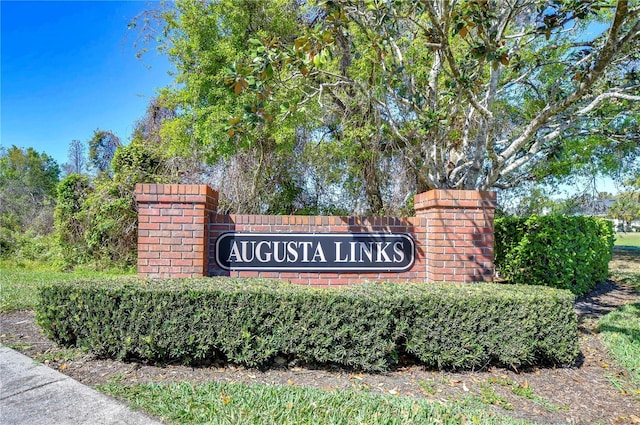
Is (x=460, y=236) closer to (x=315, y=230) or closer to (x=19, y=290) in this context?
(x=315, y=230)

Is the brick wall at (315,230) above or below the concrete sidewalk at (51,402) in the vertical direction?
above

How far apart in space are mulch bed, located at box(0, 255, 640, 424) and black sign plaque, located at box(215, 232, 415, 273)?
1.42m

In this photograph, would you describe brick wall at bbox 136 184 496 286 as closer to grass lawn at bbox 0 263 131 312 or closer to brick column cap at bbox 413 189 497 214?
brick column cap at bbox 413 189 497 214

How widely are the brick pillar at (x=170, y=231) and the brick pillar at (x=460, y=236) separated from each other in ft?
9.29

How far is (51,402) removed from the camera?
102 inches

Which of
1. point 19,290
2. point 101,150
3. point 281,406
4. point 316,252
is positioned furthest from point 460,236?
point 101,150

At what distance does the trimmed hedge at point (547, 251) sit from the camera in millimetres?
6082

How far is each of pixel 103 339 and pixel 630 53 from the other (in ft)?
24.9

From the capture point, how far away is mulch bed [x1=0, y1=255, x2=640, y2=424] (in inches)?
116

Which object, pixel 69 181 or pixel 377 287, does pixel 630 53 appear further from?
pixel 69 181

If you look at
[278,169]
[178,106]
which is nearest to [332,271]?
[278,169]

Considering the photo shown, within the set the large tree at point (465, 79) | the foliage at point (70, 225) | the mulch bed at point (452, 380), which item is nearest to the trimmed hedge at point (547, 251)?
the large tree at point (465, 79)

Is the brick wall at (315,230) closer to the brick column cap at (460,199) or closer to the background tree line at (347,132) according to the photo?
the brick column cap at (460,199)

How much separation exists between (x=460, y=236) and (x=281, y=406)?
119 inches
